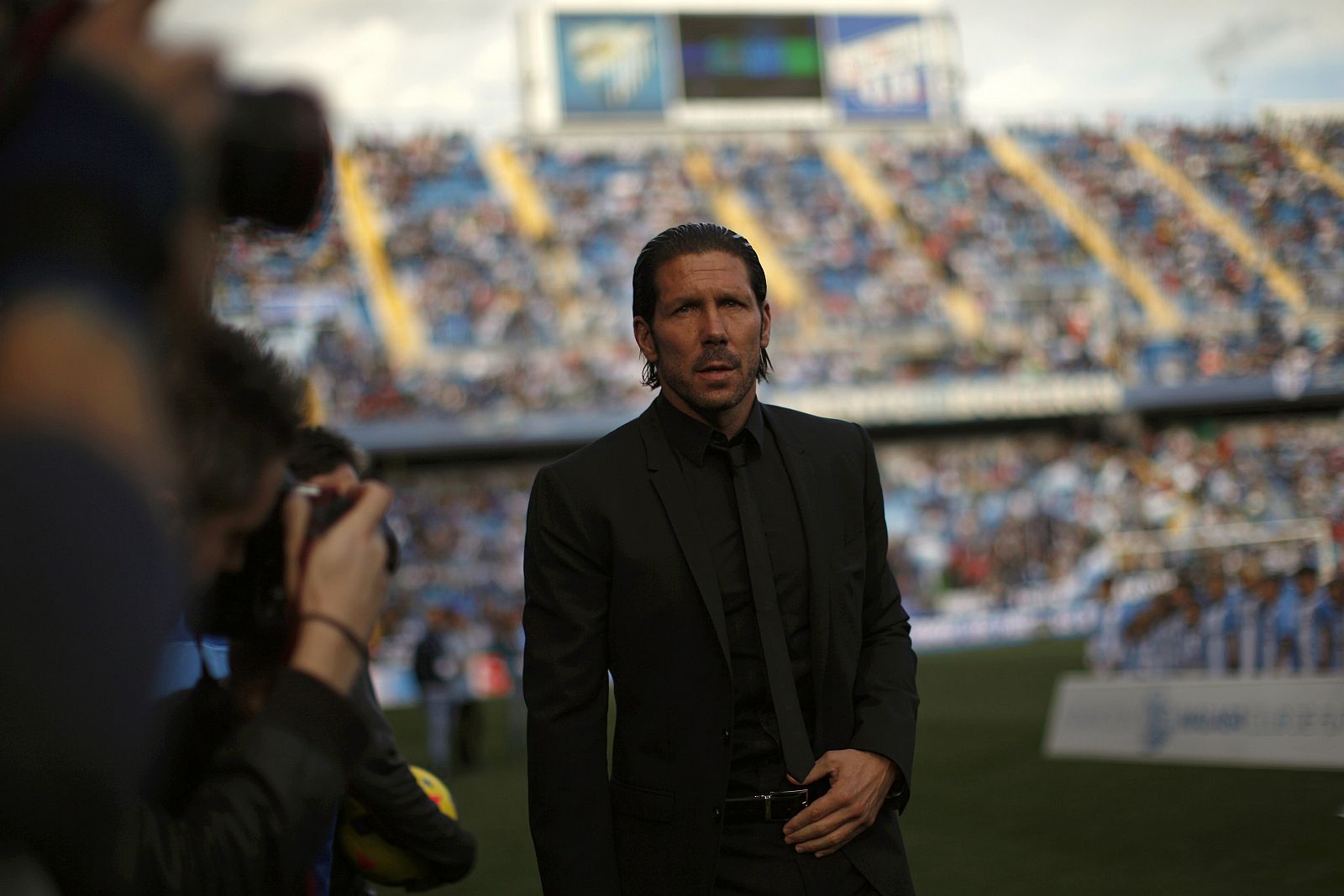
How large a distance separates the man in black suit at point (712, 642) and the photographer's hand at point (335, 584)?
117 centimetres

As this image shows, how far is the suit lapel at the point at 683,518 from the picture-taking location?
2.19 metres

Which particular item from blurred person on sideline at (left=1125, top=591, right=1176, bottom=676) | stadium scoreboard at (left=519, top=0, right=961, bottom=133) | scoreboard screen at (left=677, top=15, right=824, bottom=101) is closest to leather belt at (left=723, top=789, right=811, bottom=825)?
blurred person on sideline at (left=1125, top=591, right=1176, bottom=676)

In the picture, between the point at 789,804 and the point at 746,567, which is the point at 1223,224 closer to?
the point at 746,567

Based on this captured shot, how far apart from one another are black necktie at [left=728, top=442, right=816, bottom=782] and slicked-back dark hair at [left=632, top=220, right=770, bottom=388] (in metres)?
0.34

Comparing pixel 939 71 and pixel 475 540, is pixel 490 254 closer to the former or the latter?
pixel 475 540

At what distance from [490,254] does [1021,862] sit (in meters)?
25.4

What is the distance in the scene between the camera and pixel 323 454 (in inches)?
112

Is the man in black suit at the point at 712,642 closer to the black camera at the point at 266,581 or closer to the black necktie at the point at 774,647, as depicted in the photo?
the black necktie at the point at 774,647

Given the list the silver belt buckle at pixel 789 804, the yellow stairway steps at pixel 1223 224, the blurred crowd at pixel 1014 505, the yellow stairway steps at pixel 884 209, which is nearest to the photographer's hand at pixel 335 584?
the silver belt buckle at pixel 789 804

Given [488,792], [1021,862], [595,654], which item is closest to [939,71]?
[488,792]

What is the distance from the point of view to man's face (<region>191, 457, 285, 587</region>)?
39.4 inches

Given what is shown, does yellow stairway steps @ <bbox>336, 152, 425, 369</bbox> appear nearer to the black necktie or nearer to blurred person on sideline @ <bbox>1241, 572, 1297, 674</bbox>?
blurred person on sideline @ <bbox>1241, 572, 1297, 674</bbox>

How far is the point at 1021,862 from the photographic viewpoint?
21.7 feet

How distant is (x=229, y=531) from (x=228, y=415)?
11 cm
